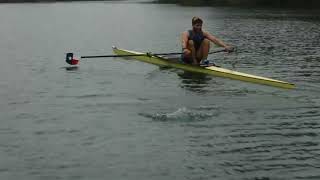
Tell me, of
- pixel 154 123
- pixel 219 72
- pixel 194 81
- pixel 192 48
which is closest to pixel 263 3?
pixel 192 48

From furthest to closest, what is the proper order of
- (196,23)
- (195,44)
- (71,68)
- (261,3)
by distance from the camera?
(261,3) < (71,68) < (195,44) < (196,23)

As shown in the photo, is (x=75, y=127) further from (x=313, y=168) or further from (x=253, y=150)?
(x=313, y=168)

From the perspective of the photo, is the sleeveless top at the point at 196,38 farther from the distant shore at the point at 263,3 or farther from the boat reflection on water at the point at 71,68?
the distant shore at the point at 263,3

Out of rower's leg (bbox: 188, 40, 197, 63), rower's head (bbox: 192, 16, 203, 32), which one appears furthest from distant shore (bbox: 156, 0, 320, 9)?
rower's head (bbox: 192, 16, 203, 32)

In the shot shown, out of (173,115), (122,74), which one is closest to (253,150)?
(173,115)

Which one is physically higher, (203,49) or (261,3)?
(203,49)

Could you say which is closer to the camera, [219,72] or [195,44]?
[219,72]

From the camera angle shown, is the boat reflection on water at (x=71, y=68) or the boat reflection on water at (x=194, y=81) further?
the boat reflection on water at (x=71, y=68)

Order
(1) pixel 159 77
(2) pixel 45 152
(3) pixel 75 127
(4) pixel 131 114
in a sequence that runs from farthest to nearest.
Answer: (1) pixel 159 77 → (4) pixel 131 114 → (3) pixel 75 127 → (2) pixel 45 152

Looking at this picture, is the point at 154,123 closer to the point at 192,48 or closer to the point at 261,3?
the point at 192,48

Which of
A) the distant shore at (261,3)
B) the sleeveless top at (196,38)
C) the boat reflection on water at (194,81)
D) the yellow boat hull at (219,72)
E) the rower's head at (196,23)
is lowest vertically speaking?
the distant shore at (261,3)

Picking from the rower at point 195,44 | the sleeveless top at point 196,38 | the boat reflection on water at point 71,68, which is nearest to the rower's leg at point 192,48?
the rower at point 195,44

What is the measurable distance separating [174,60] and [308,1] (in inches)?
3100

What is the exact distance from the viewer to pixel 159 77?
2412 centimetres
